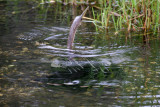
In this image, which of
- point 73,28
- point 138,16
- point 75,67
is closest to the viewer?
point 75,67

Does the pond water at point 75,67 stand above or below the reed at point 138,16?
below

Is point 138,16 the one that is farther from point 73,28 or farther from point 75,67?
point 75,67

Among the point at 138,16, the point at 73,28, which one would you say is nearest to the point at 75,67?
the point at 73,28

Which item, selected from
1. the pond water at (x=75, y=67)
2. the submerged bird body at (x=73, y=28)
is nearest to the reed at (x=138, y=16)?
the pond water at (x=75, y=67)

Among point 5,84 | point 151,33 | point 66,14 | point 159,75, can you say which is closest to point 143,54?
point 159,75

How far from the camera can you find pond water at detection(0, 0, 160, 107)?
7.98 feet

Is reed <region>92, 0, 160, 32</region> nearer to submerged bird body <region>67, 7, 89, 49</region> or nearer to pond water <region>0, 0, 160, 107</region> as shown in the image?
pond water <region>0, 0, 160, 107</region>

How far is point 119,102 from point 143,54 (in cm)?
127

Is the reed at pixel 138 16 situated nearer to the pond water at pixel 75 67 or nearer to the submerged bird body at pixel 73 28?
the pond water at pixel 75 67

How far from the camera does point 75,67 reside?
3.14 meters

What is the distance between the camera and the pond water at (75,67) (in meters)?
2.43

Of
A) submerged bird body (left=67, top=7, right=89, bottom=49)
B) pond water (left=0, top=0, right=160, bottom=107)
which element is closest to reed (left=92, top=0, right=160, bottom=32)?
pond water (left=0, top=0, right=160, bottom=107)

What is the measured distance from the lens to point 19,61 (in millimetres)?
3270

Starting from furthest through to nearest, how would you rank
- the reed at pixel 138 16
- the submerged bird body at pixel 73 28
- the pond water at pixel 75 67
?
the reed at pixel 138 16, the submerged bird body at pixel 73 28, the pond water at pixel 75 67
